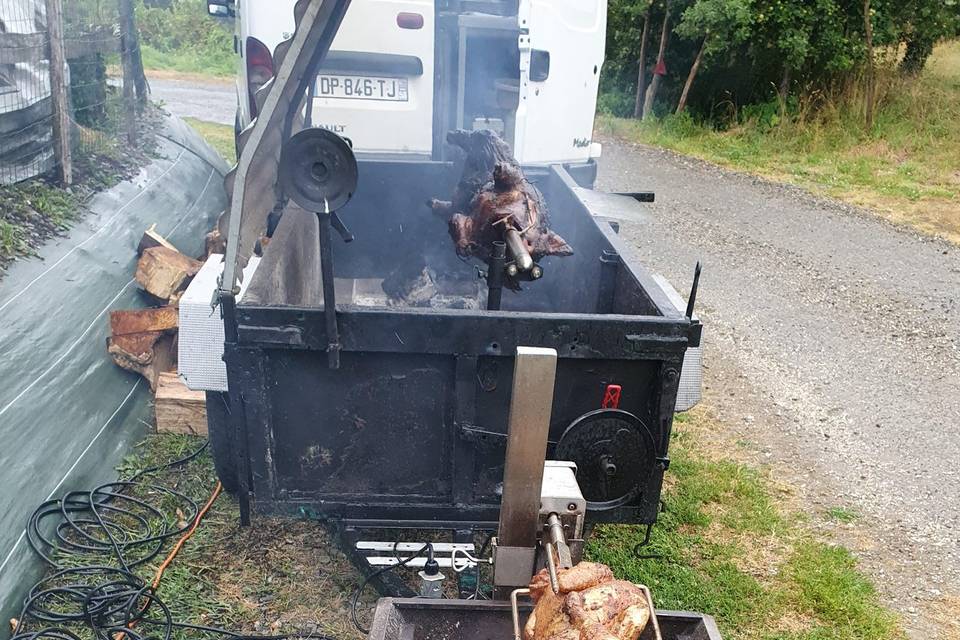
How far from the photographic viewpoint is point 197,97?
16547 mm

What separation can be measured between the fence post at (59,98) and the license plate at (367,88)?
2.10 m

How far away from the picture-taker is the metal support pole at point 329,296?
2295 millimetres

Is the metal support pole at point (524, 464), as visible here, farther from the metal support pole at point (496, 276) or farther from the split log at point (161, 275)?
the split log at point (161, 275)

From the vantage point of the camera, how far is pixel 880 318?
6.88 meters

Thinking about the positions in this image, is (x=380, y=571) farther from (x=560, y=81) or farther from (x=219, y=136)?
(x=219, y=136)

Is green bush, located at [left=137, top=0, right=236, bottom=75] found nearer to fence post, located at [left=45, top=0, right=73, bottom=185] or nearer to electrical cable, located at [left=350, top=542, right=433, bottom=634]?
fence post, located at [left=45, top=0, right=73, bottom=185]

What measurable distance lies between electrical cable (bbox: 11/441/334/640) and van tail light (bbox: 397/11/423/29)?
3.33 m

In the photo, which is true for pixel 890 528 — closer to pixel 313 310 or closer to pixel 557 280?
pixel 557 280

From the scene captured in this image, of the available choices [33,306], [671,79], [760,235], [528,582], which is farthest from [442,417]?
[671,79]

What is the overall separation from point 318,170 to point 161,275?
3.27 metres

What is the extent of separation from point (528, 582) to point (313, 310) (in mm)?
1095

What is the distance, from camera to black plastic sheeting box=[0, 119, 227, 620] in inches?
129

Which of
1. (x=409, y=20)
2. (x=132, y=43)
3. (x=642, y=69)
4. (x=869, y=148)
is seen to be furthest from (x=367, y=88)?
(x=642, y=69)

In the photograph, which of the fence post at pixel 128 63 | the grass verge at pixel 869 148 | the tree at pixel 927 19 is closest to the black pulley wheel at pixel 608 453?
the fence post at pixel 128 63
